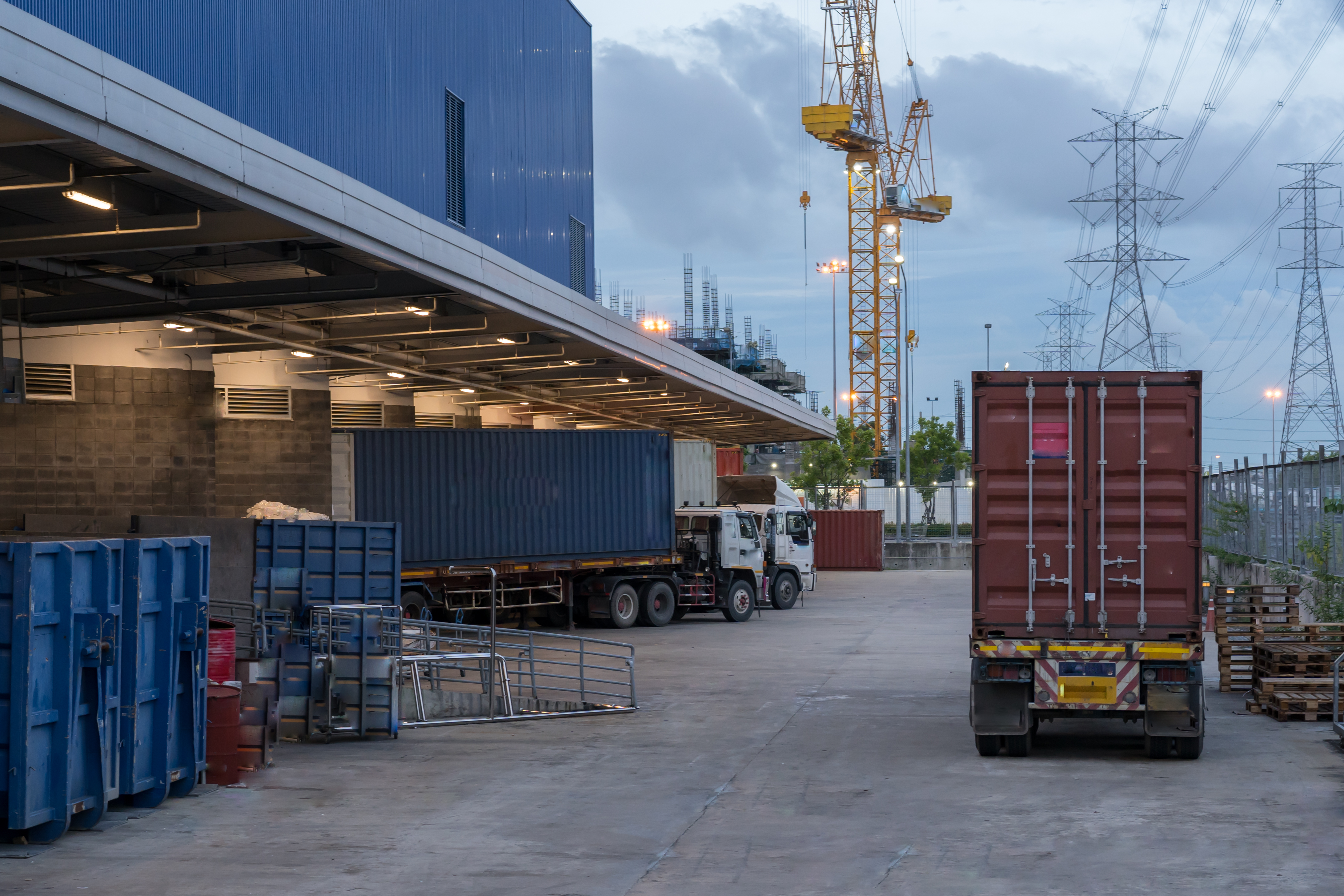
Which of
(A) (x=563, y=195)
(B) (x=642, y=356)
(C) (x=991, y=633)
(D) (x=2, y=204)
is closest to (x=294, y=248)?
(D) (x=2, y=204)

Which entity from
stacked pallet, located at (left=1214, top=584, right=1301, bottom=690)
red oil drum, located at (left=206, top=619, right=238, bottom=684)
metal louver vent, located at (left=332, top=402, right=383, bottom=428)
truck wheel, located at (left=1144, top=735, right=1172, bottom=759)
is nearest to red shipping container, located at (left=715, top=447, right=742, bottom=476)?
metal louver vent, located at (left=332, top=402, right=383, bottom=428)

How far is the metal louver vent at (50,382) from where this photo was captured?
2002cm

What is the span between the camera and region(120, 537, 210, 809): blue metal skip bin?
985 centimetres

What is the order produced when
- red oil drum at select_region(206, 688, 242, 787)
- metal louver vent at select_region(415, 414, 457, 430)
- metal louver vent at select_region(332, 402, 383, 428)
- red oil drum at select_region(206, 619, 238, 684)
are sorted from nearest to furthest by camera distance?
red oil drum at select_region(206, 688, 242, 787)
red oil drum at select_region(206, 619, 238, 684)
metal louver vent at select_region(332, 402, 383, 428)
metal louver vent at select_region(415, 414, 457, 430)

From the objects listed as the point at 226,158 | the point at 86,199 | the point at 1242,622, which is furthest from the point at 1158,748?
the point at 86,199

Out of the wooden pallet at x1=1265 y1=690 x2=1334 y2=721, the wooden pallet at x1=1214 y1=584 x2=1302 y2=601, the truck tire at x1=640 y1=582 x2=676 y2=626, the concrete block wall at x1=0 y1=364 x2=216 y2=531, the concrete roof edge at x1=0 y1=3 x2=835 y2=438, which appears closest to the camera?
the concrete roof edge at x1=0 y1=3 x2=835 y2=438

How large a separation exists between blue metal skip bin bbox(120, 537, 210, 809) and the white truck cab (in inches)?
873

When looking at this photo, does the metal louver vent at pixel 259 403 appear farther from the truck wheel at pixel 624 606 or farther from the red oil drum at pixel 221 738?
the red oil drum at pixel 221 738

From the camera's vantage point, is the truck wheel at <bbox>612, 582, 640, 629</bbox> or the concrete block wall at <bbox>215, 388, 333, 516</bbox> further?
the truck wheel at <bbox>612, 582, 640, 629</bbox>

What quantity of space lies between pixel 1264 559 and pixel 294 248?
20836 millimetres

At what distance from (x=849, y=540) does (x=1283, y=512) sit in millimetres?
30088

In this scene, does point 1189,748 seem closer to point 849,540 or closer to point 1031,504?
point 1031,504

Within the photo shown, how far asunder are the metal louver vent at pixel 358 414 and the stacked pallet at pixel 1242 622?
17344mm

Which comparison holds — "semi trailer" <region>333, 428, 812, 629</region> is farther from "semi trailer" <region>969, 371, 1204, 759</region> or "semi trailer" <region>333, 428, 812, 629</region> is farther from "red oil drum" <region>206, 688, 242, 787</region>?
"semi trailer" <region>969, 371, 1204, 759</region>
